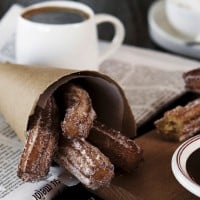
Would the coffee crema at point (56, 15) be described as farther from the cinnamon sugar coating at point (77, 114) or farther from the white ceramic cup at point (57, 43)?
the cinnamon sugar coating at point (77, 114)

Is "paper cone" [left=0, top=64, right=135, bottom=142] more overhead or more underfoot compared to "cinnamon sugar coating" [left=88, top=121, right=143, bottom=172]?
more overhead

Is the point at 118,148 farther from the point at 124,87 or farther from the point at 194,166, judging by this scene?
the point at 124,87

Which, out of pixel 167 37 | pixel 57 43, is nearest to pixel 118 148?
pixel 57 43

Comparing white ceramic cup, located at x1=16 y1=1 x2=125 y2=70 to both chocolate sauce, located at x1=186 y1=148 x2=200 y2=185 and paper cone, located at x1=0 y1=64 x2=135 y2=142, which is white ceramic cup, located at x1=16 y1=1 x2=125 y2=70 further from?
chocolate sauce, located at x1=186 y1=148 x2=200 y2=185

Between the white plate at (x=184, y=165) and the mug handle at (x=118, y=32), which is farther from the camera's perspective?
the mug handle at (x=118, y=32)

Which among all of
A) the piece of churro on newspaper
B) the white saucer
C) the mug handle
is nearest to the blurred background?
the white saucer

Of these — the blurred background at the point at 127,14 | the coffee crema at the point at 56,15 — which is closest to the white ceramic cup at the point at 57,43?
the coffee crema at the point at 56,15

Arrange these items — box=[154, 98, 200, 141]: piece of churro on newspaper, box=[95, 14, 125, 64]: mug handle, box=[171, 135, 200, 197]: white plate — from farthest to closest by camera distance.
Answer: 1. box=[95, 14, 125, 64]: mug handle
2. box=[154, 98, 200, 141]: piece of churro on newspaper
3. box=[171, 135, 200, 197]: white plate
